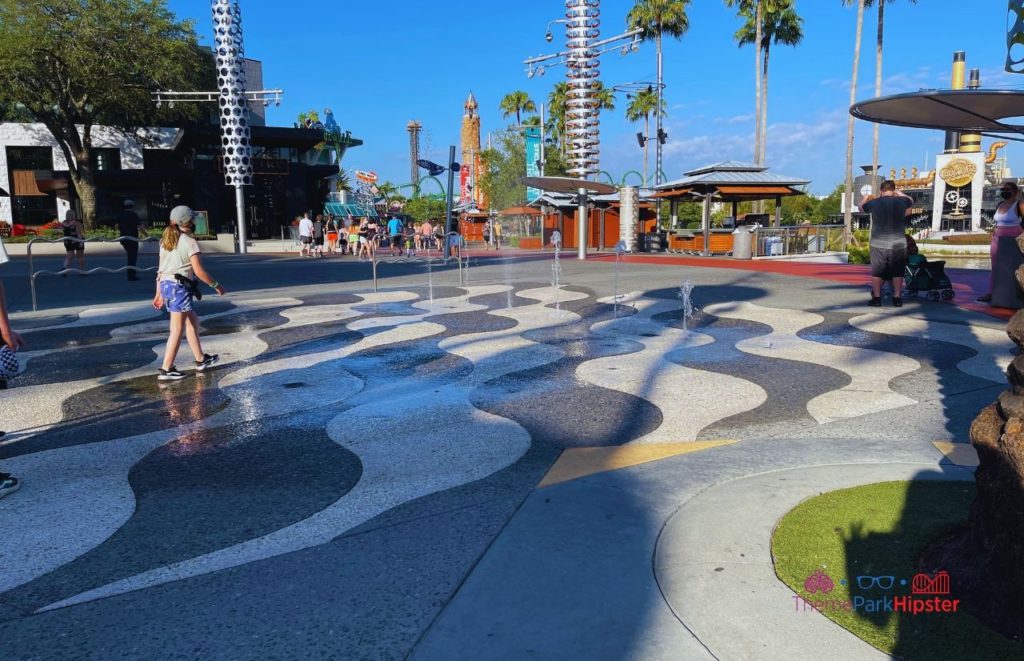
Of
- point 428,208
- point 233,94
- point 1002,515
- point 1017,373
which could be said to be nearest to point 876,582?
point 1002,515

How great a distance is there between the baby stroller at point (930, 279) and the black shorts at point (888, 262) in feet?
2.85

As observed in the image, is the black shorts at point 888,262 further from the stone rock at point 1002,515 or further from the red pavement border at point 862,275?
the stone rock at point 1002,515

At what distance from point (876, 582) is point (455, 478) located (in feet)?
7.45

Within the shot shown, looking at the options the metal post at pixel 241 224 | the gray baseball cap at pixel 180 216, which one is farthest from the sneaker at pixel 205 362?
→ the metal post at pixel 241 224

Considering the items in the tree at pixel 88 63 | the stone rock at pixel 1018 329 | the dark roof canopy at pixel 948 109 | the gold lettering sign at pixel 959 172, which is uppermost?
the tree at pixel 88 63

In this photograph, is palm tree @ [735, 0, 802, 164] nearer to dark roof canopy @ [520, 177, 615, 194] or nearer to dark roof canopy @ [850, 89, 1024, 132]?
dark roof canopy @ [520, 177, 615, 194]

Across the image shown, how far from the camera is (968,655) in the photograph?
2293mm

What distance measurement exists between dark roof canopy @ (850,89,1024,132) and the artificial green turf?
11.6 ft

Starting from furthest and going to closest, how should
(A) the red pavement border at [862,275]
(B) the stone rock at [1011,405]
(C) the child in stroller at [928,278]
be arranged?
(C) the child in stroller at [928,278] < (A) the red pavement border at [862,275] < (B) the stone rock at [1011,405]

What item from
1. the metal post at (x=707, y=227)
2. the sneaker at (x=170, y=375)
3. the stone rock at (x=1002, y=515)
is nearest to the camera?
the stone rock at (x=1002, y=515)

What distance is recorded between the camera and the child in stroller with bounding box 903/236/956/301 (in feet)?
37.7

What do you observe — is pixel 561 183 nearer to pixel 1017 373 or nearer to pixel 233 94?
pixel 233 94

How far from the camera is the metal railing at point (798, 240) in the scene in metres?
27.2

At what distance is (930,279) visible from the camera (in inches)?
453
